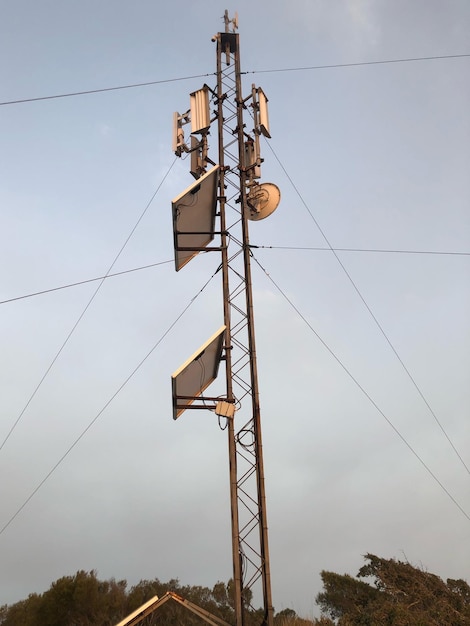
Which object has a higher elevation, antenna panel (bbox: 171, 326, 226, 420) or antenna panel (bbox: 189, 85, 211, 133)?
antenna panel (bbox: 189, 85, 211, 133)

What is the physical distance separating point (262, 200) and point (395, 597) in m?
20.9

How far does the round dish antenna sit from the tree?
14.1 meters

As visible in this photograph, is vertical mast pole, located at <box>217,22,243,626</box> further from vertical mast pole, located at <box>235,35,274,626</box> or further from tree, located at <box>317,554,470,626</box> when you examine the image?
tree, located at <box>317,554,470,626</box>

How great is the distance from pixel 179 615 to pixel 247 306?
633 inches

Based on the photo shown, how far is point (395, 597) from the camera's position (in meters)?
24.5

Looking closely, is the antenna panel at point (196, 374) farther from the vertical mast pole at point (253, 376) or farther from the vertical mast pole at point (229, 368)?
the vertical mast pole at point (253, 376)

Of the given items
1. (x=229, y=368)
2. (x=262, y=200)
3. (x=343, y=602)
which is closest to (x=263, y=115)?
(x=262, y=200)

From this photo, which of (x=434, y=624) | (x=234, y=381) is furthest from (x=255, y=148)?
(x=434, y=624)

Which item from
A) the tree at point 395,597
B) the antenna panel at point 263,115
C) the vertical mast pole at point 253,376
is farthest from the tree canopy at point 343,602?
the antenna panel at point 263,115

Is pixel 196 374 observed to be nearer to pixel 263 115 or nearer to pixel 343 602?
pixel 263 115

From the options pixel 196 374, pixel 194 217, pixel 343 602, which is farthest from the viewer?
pixel 343 602

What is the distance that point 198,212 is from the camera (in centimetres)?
1046

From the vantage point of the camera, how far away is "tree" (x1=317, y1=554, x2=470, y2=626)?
735 inches

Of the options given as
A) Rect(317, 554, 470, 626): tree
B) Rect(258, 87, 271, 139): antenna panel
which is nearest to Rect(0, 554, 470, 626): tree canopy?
Rect(317, 554, 470, 626): tree
